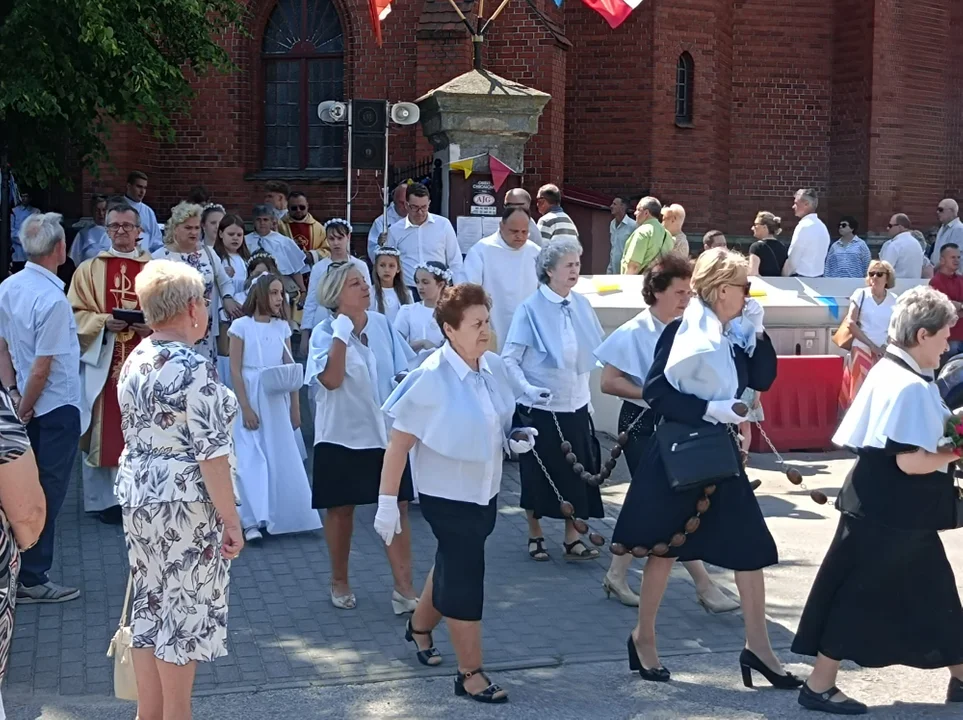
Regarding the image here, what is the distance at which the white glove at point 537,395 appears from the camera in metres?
6.71

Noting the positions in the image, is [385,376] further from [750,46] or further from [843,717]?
[750,46]

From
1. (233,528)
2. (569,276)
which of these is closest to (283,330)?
(569,276)

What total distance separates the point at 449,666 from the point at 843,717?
1.73 m

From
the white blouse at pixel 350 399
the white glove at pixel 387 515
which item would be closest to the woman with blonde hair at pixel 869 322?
the white blouse at pixel 350 399

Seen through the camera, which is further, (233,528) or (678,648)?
(678,648)

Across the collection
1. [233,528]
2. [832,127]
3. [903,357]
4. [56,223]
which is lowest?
[233,528]

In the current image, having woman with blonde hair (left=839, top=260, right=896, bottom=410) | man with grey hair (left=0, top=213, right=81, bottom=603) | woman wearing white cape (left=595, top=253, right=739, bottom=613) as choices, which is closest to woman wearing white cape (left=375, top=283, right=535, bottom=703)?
woman wearing white cape (left=595, top=253, right=739, bottom=613)

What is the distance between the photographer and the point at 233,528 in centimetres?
462

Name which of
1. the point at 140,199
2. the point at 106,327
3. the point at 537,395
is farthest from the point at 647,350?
the point at 140,199

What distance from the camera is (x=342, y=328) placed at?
22.3ft

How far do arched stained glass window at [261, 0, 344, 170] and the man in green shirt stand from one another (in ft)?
25.8

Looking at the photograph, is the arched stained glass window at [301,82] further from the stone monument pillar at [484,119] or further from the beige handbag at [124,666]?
the beige handbag at [124,666]

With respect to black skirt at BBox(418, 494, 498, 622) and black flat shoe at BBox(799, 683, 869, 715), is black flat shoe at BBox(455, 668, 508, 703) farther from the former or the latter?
black flat shoe at BBox(799, 683, 869, 715)

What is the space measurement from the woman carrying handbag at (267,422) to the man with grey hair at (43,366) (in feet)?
4.68
